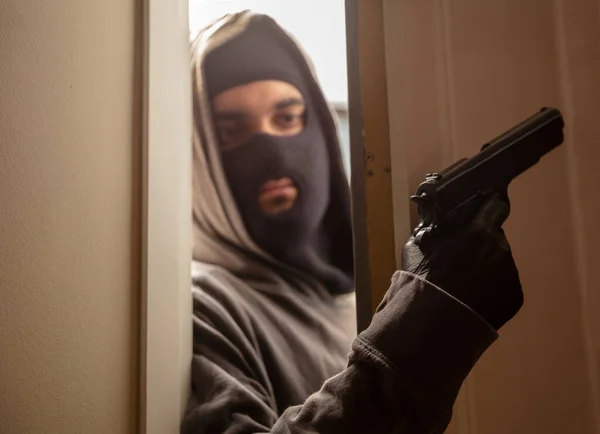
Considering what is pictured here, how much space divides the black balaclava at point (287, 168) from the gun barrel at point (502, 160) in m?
0.31

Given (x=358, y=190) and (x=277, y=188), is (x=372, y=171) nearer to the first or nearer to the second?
(x=358, y=190)

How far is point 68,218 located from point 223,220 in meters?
0.22

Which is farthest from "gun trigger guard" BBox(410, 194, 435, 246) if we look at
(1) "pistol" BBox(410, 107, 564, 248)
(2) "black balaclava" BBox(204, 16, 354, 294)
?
(2) "black balaclava" BBox(204, 16, 354, 294)

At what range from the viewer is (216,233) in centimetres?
74

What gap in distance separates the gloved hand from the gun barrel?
0.12 feet

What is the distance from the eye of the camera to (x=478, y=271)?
0.45 metres

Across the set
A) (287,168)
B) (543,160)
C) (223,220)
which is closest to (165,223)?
(223,220)

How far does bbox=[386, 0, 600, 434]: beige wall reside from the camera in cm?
64

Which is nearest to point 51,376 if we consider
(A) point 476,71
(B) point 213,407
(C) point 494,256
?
(B) point 213,407

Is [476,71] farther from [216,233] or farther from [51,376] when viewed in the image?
[51,376]

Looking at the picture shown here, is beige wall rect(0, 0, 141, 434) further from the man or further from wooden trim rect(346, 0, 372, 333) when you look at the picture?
wooden trim rect(346, 0, 372, 333)

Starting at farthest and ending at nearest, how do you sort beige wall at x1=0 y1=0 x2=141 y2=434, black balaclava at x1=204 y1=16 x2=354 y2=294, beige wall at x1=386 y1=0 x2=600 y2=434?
black balaclava at x1=204 y1=16 x2=354 y2=294, beige wall at x1=386 y1=0 x2=600 y2=434, beige wall at x1=0 y1=0 x2=141 y2=434

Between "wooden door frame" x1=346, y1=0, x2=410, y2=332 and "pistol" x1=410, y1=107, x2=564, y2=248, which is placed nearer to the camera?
"pistol" x1=410, y1=107, x2=564, y2=248

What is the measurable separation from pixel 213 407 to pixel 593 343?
47 cm
